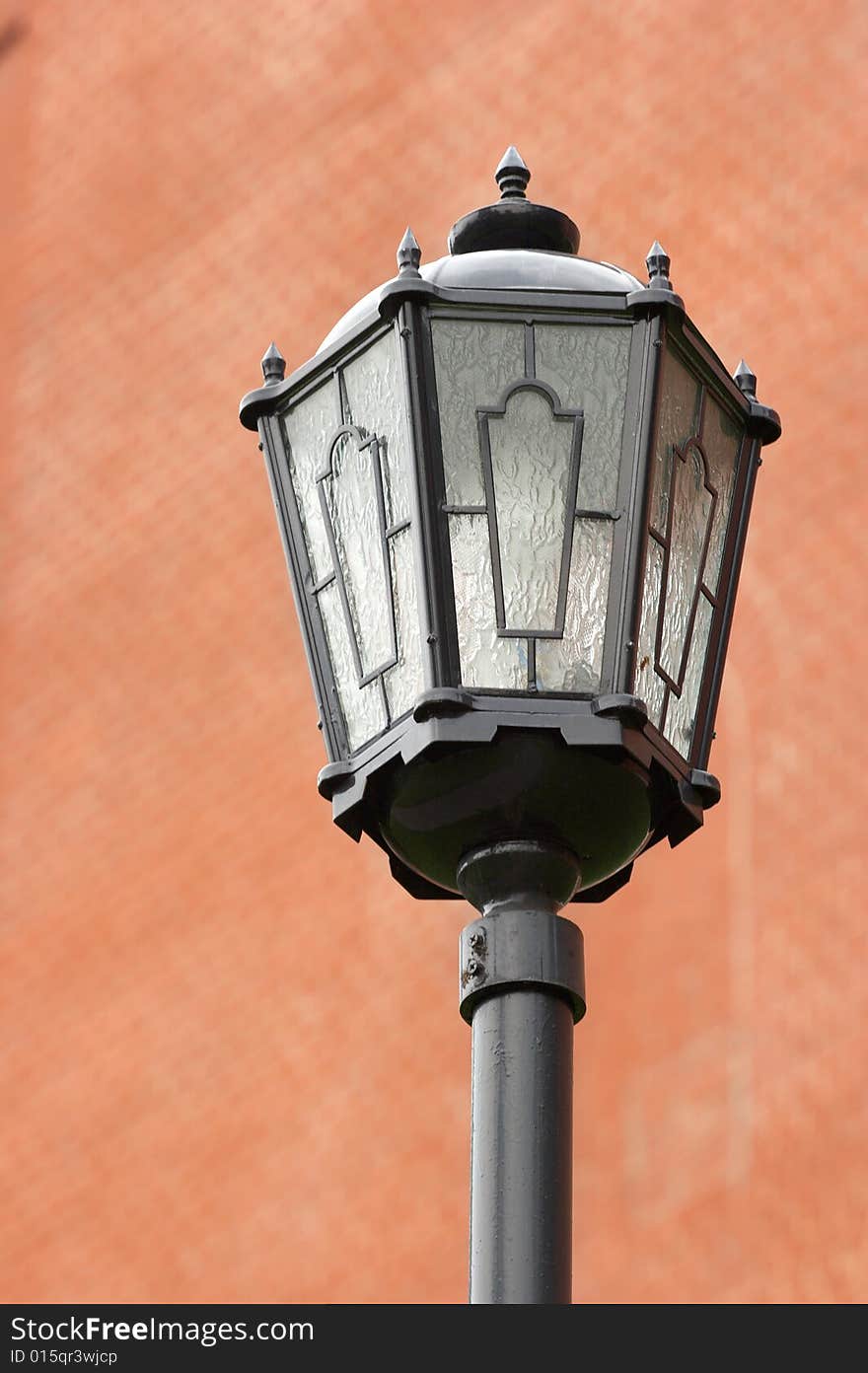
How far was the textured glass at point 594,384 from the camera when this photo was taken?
7.50ft

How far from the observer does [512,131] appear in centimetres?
866

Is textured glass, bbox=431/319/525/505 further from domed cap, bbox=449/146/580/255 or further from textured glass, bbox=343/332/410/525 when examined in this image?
domed cap, bbox=449/146/580/255

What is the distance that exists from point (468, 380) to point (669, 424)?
0.71 ft

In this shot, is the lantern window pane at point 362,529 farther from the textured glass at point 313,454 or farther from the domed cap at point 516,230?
the domed cap at point 516,230

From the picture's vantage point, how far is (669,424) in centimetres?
238

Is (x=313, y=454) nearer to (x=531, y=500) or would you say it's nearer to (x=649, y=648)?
(x=531, y=500)

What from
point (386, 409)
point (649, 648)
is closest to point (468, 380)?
point (386, 409)

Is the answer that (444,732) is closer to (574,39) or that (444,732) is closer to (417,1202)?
(417,1202)

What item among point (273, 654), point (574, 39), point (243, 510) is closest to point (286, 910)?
point (273, 654)

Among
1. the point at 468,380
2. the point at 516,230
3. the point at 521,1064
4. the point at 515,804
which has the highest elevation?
the point at 516,230

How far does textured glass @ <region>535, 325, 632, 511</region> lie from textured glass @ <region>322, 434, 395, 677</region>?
0.20m

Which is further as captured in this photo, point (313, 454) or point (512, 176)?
point (512, 176)

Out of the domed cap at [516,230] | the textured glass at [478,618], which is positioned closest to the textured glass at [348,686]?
the textured glass at [478,618]
